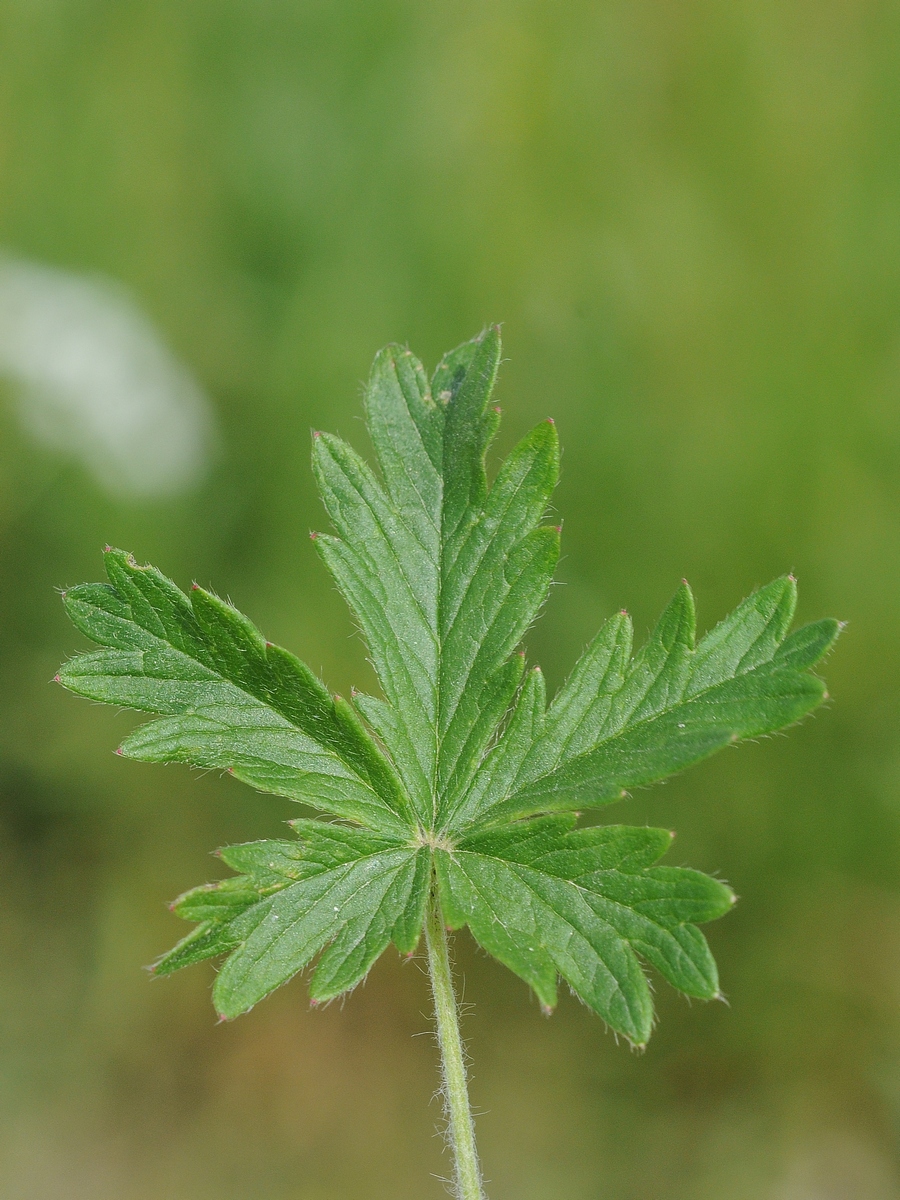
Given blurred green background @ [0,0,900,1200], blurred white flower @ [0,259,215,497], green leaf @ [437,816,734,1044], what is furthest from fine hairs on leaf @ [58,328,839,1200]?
blurred white flower @ [0,259,215,497]

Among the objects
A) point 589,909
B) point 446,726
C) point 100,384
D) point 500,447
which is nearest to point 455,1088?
point 589,909

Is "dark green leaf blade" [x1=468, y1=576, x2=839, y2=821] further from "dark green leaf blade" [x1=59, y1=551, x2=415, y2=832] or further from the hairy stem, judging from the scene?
the hairy stem

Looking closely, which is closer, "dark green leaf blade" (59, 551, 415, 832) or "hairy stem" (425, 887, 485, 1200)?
"hairy stem" (425, 887, 485, 1200)

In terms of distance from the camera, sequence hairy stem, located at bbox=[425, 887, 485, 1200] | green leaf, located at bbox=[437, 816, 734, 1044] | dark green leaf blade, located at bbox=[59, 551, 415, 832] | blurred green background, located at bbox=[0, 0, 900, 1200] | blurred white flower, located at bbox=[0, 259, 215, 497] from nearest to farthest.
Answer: hairy stem, located at bbox=[425, 887, 485, 1200] → green leaf, located at bbox=[437, 816, 734, 1044] → dark green leaf blade, located at bbox=[59, 551, 415, 832] → blurred green background, located at bbox=[0, 0, 900, 1200] → blurred white flower, located at bbox=[0, 259, 215, 497]

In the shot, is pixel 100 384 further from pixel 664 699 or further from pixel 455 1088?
pixel 455 1088

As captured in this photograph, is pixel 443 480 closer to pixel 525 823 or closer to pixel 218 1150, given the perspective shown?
pixel 525 823

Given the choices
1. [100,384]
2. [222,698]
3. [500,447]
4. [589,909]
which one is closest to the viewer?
[589,909]

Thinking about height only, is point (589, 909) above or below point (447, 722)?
below
